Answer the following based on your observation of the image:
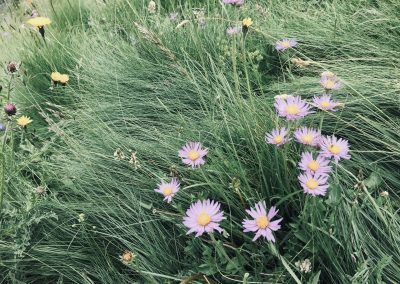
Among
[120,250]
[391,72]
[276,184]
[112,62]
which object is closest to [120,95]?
[112,62]

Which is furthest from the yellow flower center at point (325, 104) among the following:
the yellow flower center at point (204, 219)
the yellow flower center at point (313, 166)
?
the yellow flower center at point (204, 219)

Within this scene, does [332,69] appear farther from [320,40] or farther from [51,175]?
[51,175]

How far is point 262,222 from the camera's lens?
111 centimetres

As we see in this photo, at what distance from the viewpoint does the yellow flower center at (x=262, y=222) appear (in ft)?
3.63

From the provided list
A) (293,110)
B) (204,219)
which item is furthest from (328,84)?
(204,219)

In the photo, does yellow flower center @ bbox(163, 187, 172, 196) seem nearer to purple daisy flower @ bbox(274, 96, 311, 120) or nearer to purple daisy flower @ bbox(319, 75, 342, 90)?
purple daisy flower @ bbox(274, 96, 311, 120)

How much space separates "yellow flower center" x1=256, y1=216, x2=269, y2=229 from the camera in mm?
1105

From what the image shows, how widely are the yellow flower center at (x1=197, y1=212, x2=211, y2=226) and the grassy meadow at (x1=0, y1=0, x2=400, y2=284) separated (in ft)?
0.15

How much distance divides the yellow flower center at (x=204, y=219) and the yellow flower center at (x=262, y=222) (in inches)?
4.6

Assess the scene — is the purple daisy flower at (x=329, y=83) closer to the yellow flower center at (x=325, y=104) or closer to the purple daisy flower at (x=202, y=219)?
the yellow flower center at (x=325, y=104)

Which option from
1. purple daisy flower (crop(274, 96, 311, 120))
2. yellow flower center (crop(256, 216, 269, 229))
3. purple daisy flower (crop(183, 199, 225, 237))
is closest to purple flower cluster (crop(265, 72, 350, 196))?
purple daisy flower (crop(274, 96, 311, 120))

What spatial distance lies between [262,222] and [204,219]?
0.46 ft

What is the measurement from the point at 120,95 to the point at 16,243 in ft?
2.92

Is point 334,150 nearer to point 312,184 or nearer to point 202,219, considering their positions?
point 312,184
